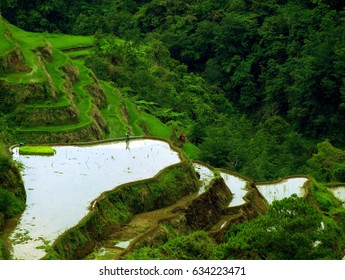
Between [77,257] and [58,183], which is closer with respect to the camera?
[77,257]

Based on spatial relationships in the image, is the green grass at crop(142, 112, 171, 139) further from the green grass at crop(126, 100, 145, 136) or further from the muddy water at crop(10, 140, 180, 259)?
the muddy water at crop(10, 140, 180, 259)

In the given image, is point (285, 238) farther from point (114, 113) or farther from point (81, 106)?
point (114, 113)

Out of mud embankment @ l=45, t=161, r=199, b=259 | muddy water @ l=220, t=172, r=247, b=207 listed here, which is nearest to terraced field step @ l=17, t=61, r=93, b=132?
muddy water @ l=220, t=172, r=247, b=207

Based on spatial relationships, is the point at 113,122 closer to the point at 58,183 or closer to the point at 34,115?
the point at 34,115

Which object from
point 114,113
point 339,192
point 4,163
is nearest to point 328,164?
point 339,192

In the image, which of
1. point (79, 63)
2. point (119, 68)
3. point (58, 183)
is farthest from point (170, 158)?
point (119, 68)
